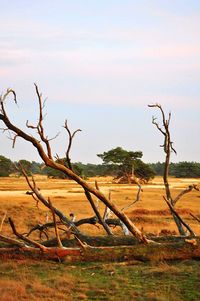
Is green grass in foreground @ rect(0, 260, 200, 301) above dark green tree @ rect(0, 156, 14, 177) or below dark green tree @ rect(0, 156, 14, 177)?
below

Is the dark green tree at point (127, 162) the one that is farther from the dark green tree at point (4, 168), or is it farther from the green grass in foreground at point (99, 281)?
the green grass in foreground at point (99, 281)

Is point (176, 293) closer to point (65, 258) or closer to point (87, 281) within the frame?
point (87, 281)

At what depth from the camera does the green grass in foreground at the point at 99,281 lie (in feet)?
25.8

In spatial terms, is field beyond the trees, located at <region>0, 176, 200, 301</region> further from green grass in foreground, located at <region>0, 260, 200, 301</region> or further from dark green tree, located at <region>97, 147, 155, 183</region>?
dark green tree, located at <region>97, 147, 155, 183</region>

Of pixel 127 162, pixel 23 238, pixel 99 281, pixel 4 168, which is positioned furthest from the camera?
pixel 4 168

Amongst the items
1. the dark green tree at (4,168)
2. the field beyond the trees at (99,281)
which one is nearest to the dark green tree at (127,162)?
the dark green tree at (4,168)

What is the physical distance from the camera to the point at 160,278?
9.03 meters

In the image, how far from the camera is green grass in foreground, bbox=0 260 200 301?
7879mm

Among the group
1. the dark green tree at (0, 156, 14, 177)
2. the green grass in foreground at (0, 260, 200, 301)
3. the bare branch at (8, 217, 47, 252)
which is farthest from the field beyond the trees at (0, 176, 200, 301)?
the dark green tree at (0, 156, 14, 177)

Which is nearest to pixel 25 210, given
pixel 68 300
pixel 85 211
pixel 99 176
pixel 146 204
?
pixel 85 211

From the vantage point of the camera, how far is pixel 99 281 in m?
8.91

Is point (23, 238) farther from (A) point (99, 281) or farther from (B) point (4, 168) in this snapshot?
(B) point (4, 168)

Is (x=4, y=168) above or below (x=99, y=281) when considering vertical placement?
above

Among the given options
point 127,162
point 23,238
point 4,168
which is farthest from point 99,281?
point 4,168
